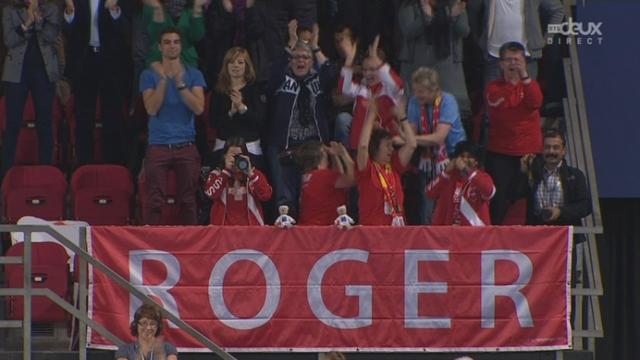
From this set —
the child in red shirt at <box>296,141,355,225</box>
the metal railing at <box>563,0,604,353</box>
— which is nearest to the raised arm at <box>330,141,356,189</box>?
the child in red shirt at <box>296,141,355,225</box>

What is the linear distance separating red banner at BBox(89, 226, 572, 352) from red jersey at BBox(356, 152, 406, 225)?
0.38m

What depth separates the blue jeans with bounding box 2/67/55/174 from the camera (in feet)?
56.0

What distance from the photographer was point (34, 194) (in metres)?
16.7

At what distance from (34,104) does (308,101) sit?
8.97 feet

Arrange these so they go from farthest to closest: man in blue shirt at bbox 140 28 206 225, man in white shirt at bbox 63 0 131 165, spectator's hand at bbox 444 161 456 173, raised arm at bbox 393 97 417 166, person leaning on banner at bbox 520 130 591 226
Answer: man in white shirt at bbox 63 0 131 165
man in blue shirt at bbox 140 28 206 225
person leaning on banner at bbox 520 130 591 226
raised arm at bbox 393 97 417 166
spectator's hand at bbox 444 161 456 173

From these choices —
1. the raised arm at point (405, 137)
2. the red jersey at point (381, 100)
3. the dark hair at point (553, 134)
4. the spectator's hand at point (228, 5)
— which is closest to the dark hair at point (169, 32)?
the spectator's hand at point (228, 5)

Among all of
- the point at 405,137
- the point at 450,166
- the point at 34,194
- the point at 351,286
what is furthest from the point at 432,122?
the point at 34,194

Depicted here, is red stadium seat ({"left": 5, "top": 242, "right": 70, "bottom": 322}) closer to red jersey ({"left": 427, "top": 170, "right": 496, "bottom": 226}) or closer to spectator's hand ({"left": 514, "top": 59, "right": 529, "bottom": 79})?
red jersey ({"left": 427, "top": 170, "right": 496, "bottom": 226})

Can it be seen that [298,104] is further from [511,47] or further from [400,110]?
[511,47]

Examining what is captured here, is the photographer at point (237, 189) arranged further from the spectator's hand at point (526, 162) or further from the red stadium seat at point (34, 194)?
the spectator's hand at point (526, 162)

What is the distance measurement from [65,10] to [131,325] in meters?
4.28

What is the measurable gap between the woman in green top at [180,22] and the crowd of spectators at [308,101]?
0.02 meters

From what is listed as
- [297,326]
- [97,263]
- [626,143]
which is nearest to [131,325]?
[97,263]

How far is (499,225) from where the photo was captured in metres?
16.0
